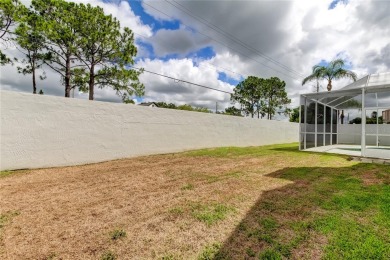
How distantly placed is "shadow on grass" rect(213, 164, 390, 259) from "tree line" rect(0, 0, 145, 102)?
45.3ft

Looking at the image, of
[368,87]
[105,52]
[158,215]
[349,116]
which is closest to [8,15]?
[105,52]

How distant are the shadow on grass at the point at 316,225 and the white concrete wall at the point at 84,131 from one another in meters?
6.17

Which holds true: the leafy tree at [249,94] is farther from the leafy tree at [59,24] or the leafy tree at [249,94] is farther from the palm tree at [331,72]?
the leafy tree at [59,24]

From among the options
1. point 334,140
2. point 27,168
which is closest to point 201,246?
point 27,168

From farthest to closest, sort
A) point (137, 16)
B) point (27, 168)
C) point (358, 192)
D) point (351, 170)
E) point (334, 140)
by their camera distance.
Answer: point (334, 140), point (137, 16), point (351, 170), point (27, 168), point (358, 192)

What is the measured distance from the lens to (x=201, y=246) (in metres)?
2.50

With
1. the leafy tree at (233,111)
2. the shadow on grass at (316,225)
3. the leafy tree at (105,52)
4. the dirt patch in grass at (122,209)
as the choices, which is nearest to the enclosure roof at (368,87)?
the shadow on grass at (316,225)

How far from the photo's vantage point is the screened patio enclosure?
9.83m

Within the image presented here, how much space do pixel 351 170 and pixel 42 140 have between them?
988cm

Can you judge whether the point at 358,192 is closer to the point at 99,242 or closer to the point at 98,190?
the point at 99,242

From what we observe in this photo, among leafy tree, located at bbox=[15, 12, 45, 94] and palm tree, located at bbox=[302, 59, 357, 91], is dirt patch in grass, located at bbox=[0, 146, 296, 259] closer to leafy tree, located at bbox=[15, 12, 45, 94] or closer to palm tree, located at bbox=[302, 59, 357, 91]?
leafy tree, located at bbox=[15, 12, 45, 94]

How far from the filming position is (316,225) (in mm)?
2988

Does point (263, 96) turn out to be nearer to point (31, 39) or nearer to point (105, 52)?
Answer: point (105, 52)

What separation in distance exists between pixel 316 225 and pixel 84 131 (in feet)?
23.9
